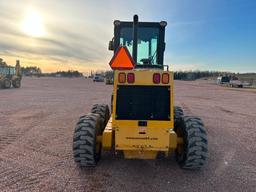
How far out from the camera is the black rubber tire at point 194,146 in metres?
4.99

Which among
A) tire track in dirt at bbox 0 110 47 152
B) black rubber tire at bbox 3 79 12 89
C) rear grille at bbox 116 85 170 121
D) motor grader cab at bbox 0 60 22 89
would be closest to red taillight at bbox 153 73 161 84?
rear grille at bbox 116 85 170 121

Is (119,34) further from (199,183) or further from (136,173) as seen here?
(199,183)

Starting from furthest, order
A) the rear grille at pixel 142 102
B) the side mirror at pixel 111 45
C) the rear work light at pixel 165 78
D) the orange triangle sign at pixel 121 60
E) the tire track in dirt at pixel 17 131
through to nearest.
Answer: the side mirror at pixel 111 45 → the tire track in dirt at pixel 17 131 → the rear grille at pixel 142 102 → the rear work light at pixel 165 78 → the orange triangle sign at pixel 121 60

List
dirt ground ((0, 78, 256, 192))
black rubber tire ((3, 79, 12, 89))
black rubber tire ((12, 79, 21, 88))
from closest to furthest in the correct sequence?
1. dirt ground ((0, 78, 256, 192))
2. black rubber tire ((3, 79, 12, 89))
3. black rubber tire ((12, 79, 21, 88))

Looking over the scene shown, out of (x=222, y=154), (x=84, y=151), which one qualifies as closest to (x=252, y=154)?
(x=222, y=154)

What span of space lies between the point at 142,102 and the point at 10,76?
30.9 metres

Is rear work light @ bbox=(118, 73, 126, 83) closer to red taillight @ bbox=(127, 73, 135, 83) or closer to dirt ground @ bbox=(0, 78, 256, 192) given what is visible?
red taillight @ bbox=(127, 73, 135, 83)

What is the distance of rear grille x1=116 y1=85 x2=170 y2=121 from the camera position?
489 centimetres

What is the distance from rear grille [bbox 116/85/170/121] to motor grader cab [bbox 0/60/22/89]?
28355 mm

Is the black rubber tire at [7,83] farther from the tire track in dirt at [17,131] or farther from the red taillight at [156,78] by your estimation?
the red taillight at [156,78]

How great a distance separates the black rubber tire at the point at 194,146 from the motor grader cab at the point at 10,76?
94.2 ft

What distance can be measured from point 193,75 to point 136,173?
377 ft

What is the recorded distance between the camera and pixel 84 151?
4.97 meters

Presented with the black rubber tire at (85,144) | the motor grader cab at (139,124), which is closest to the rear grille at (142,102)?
the motor grader cab at (139,124)
